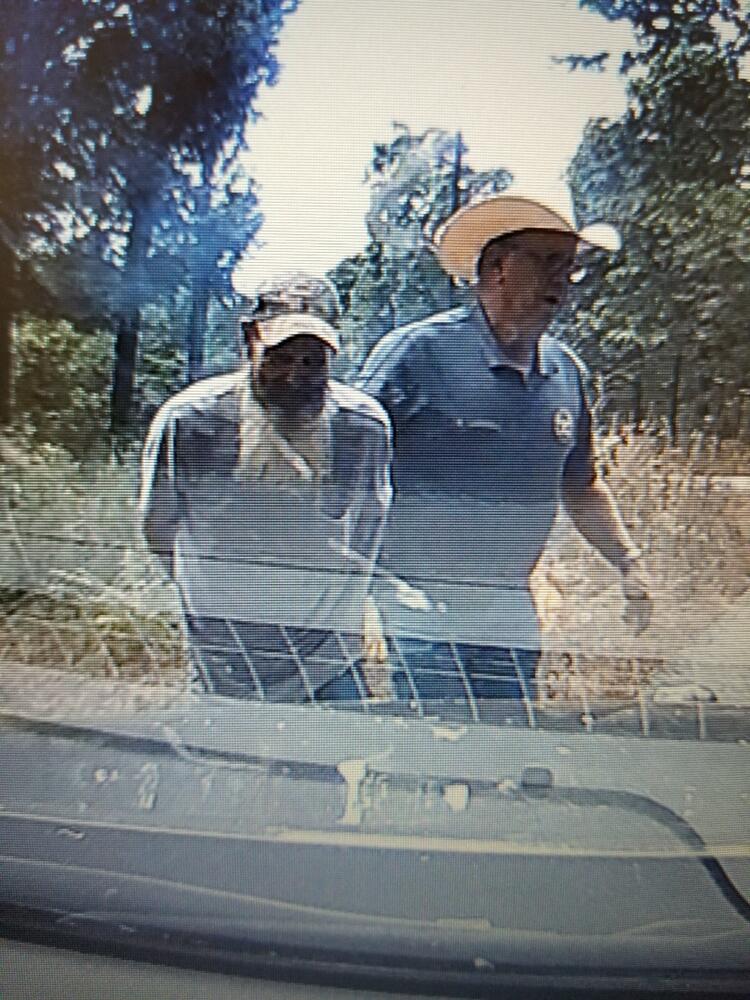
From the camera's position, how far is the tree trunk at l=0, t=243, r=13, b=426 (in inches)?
140

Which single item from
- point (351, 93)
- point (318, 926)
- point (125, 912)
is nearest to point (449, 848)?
point (318, 926)

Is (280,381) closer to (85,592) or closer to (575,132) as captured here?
(85,592)

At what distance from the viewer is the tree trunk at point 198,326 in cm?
351

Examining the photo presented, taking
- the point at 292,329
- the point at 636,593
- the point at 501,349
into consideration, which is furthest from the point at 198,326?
the point at 636,593


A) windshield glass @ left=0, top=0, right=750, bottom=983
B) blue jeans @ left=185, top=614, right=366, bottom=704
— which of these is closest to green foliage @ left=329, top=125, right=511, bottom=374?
windshield glass @ left=0, top=0, right=750, bottom=983

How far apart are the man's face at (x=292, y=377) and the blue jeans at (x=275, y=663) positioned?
53cm

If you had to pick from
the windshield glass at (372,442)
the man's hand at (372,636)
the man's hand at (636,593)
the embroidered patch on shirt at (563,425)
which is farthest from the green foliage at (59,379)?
the man's hand at (636,593)

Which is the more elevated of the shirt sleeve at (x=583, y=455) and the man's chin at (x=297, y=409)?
the man's chin at (x=297, y=409)

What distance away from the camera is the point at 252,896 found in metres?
3.17

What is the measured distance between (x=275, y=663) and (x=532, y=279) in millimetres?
1127

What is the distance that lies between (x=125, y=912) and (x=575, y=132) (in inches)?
80.1

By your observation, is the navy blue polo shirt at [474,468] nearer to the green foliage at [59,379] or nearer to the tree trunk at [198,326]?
the tree trunk at [198,326]

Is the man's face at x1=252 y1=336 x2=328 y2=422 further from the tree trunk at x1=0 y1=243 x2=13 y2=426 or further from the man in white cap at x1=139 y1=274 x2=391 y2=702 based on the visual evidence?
the tree trunk at x1=0 y1=243 x2=13 y2=426

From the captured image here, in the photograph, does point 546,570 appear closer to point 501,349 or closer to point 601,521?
point 601,521
